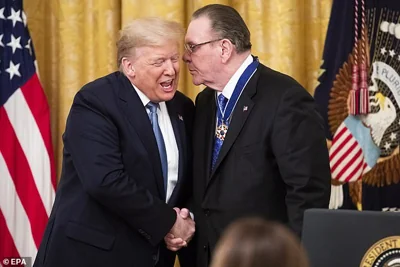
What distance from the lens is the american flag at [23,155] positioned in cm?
424

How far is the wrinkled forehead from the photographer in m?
3.20

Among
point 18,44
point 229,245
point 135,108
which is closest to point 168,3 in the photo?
point 18,44

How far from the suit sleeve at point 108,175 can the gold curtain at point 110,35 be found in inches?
59.9

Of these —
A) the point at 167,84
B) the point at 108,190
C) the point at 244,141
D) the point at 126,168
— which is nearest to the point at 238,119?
the point at 244,141

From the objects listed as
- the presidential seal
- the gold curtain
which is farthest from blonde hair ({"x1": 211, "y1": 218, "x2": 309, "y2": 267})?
the gold curtain

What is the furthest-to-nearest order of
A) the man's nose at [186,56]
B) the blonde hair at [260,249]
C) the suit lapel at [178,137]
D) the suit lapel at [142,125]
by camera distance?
the man's nose at [186,56]
the suit lapel at [178,137]
the suit lapel at [142,125]
the blonde hair at [260,249]

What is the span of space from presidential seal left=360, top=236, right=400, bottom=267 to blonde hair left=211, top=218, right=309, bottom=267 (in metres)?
0.44

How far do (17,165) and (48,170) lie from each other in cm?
17

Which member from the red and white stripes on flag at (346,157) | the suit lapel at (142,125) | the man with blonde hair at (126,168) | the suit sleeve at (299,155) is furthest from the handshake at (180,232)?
the red and white stripes on flag at (346,157)

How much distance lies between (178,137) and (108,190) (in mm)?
432

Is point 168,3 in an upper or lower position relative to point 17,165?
upper

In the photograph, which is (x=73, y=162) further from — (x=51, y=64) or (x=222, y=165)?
(x=51, y=64)

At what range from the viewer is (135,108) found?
309 cm

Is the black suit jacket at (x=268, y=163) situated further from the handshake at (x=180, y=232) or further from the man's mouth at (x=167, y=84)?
the man's mouth at (x=167, y=84)
